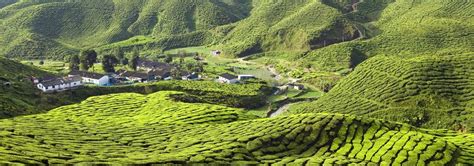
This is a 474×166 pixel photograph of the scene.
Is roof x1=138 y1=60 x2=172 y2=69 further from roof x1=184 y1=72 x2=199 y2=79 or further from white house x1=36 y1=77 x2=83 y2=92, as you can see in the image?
white house x1=36 y1=77 x2=83 y2=92

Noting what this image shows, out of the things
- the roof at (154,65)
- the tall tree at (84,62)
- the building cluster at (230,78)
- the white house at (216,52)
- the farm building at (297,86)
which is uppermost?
the tall tree at (84,62)

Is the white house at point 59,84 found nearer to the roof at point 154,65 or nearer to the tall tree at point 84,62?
the tall tree at point 84,62

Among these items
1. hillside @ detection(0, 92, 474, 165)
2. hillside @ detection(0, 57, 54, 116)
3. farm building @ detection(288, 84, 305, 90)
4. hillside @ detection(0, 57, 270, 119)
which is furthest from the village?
hillside @ detection(0, 92, 474, 165)

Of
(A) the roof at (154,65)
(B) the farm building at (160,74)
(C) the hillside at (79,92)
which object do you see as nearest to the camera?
(C) the hillside at (79,92)

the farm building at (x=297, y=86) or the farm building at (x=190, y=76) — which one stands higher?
the farm building at (x=190, y=76)

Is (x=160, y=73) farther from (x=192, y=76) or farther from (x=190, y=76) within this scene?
(x=192, y=76)

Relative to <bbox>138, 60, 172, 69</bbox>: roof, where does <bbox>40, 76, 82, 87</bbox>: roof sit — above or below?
above

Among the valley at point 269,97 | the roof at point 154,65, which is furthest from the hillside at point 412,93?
the roof at point 154,65

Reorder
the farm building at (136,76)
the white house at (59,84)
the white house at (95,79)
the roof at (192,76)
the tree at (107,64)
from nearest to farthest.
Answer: the white house at (59,84), the white house at (95,79), the farm building at (136,76), the tree at (107,64), the roof at (192,76)

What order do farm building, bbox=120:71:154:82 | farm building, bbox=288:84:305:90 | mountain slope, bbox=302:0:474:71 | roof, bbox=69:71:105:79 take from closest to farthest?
roof, bbox=69:71:105:79
farm building, bbox=120:71:154:82
farm building, bbox=288:84:305:90
mountain slope, bbox=302:0:474:71
